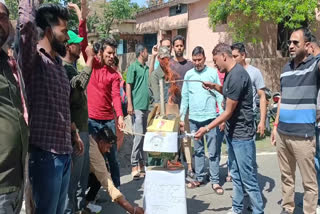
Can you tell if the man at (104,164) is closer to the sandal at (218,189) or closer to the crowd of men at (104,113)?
the crowd of men at (104,113)

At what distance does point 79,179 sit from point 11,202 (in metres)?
1.73

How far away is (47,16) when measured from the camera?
2.22 m

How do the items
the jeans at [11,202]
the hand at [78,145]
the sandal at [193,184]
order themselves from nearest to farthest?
the jeans at [11,202] → the hand at [78,145] → the sandal at [193,184]

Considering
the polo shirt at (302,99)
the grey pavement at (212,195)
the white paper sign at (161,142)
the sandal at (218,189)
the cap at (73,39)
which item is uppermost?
the cap at (73,39)

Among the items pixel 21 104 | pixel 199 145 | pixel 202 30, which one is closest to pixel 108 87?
pixel 199 145

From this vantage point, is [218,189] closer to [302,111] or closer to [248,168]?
[248,168]

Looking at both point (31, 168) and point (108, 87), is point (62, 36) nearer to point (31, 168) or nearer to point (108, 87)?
point (31, 168)

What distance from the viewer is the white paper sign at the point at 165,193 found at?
3.11 m

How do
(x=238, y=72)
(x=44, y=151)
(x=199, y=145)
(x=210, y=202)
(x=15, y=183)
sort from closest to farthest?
(x=15, y=183), (x=44, y=151), (x=238, y=72), (x=210, y=202), (x=199, y=145)

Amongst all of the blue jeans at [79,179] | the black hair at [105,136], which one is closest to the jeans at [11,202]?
the blue jeans at [79,179]

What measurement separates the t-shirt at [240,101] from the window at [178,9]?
1357 centimetres

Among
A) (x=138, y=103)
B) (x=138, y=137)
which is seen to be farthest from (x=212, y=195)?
(x=138, y=103)

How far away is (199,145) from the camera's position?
187 inches

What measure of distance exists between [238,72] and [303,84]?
27.7 inches
